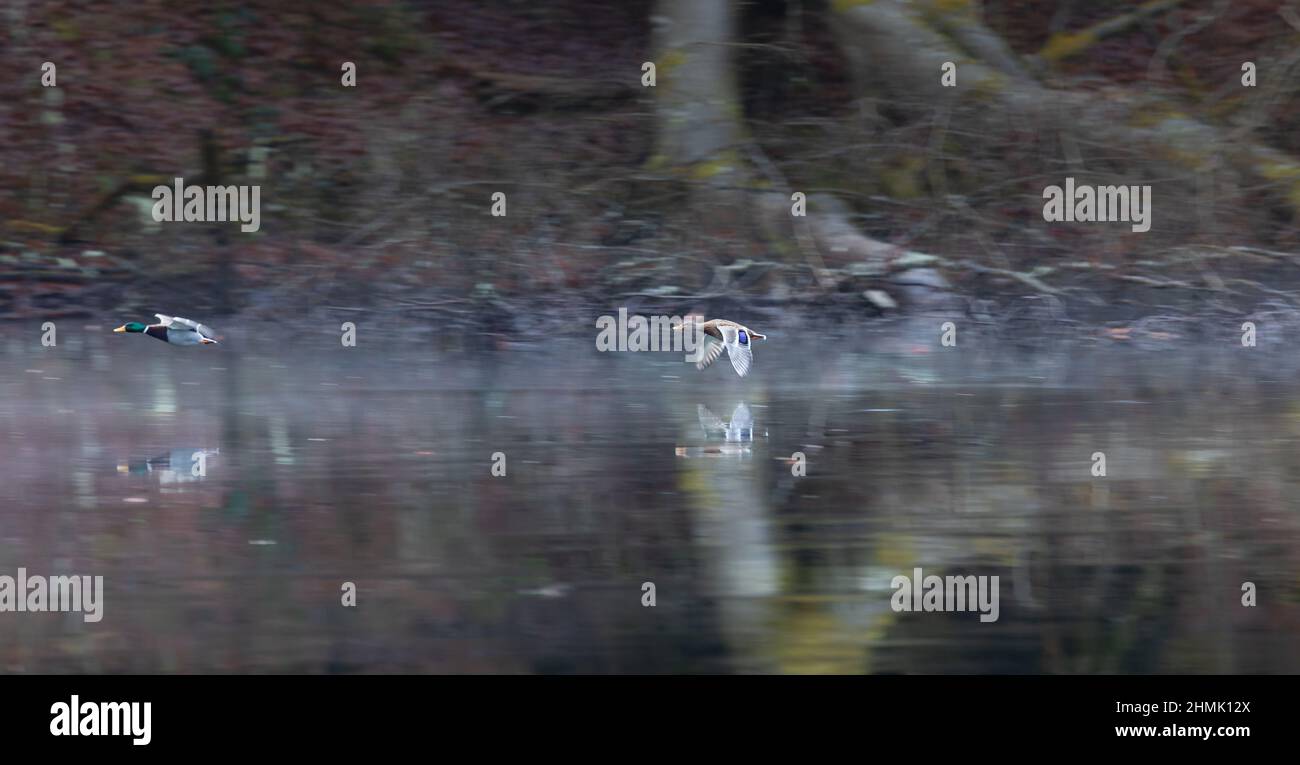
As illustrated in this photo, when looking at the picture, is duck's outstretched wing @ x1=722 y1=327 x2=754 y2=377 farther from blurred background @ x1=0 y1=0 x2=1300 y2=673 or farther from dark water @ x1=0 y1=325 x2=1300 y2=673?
blurred background @ x1=0 y1=0 x2=1300 y2=673

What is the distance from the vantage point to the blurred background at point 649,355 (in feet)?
21.2

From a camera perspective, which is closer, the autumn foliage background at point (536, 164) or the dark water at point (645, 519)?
the dark water at point (645, 519)

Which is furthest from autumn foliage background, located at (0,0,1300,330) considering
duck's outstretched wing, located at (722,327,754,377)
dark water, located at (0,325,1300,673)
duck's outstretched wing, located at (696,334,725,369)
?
dark water, located at (0,325,1300,673)

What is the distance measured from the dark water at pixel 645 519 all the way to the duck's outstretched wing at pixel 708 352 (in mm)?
410

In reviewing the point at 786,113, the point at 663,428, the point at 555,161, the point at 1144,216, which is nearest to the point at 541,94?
the point at 555,161

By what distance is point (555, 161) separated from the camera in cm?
1819

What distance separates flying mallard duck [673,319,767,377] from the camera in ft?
44.1

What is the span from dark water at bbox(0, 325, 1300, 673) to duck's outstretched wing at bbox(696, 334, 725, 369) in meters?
0.41

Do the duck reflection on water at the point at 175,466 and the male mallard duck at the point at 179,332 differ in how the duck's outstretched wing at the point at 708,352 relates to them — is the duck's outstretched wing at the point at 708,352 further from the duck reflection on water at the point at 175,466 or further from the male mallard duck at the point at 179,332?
the duck reflection on water at the point at 175,466

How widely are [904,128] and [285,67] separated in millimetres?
6577

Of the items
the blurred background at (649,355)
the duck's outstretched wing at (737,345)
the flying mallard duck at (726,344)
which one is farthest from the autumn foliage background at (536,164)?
the duck's outstretched wing at (737,345)

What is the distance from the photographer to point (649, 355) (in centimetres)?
1479

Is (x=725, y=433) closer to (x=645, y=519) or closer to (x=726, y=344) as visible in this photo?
(x=645, y=519)

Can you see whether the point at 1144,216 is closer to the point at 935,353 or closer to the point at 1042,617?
the point at 935,353
